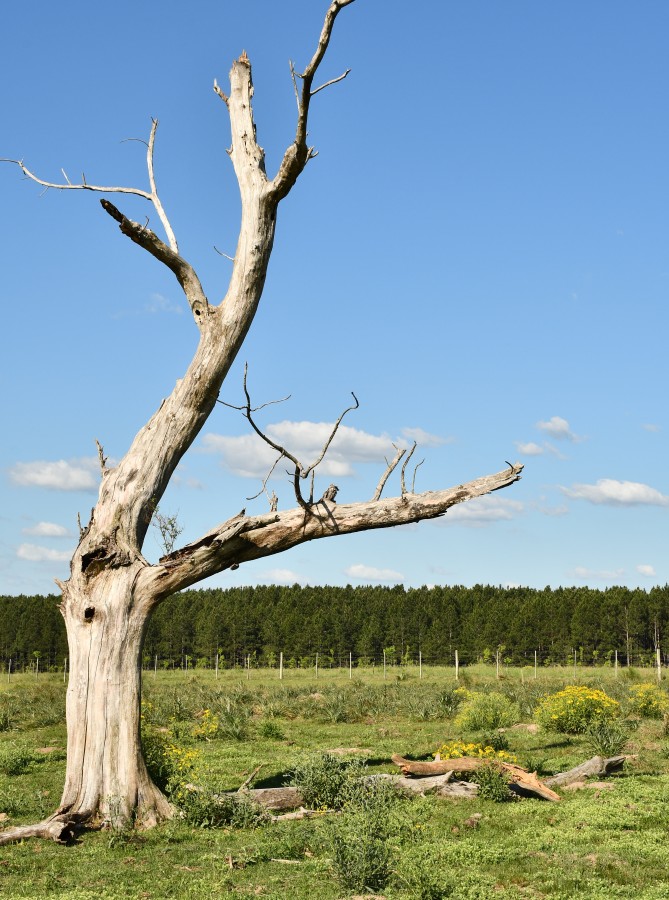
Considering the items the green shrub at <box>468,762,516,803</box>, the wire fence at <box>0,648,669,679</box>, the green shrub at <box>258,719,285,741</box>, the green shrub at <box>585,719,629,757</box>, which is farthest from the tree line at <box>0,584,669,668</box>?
the green shrub at <box>468,762,516,803</box>

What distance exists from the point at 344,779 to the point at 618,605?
67.6m

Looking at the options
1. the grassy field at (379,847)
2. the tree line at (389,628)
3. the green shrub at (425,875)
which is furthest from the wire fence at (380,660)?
the green shrub at (425,875)

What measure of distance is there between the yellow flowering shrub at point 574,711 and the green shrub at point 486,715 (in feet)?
5.04

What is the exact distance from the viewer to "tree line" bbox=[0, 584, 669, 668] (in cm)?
7481

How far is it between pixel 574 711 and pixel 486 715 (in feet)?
9.07

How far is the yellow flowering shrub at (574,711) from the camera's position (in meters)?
21.5

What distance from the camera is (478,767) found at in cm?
1416

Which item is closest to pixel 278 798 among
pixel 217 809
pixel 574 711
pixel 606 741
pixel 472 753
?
pixel 217 809

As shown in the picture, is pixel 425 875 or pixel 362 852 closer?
pixel 425 875

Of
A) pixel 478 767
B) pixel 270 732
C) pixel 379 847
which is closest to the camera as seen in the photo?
pixel 379 847

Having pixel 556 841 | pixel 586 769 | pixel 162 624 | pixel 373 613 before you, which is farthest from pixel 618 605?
pixel 556 841

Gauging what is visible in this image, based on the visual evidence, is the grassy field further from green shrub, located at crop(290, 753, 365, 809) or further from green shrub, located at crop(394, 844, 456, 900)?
green shrub, located at crop(290, 753, 365, 809)

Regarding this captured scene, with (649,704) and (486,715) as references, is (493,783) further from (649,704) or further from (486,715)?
(649,704)

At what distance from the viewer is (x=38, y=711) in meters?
28.5
